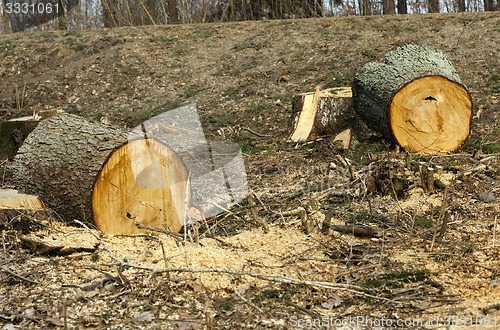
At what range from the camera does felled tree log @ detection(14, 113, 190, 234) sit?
Result: 206 inches

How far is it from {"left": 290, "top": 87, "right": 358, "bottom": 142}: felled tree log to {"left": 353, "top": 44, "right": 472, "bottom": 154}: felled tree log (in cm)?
111

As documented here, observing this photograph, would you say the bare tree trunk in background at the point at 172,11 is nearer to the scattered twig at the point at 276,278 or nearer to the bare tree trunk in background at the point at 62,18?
the bare tree trunk in background at the point at 62,18

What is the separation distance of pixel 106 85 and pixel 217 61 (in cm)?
213

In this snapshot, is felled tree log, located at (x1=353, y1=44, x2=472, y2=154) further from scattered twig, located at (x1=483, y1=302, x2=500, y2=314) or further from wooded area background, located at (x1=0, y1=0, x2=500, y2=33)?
wooded area background, located at (x1=0, y1=0, x2=500, y2=33)

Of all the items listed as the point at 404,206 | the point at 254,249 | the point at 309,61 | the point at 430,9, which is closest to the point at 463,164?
the point at 404,206

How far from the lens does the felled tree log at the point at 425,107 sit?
748 cm

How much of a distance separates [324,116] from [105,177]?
161 inches

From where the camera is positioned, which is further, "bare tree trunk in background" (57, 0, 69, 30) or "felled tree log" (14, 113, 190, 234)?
"bare tree trunk in background" (57, 0, 69, 30)

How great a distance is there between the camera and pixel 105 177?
5.24 metres

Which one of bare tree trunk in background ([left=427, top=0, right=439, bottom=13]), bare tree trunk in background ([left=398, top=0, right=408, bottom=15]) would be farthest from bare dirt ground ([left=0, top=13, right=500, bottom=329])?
bare tree trunk in background ([left=427, top=0, right=439, bottom=13])

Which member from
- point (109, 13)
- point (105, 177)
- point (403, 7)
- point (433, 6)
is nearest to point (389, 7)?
point (403, 7)

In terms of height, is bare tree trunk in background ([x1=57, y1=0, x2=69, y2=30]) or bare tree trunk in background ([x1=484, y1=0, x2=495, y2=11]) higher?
bare tree trunk in background ([x1=57, y1=0, x2=69, y2=30])

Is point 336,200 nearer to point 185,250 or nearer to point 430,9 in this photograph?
point 185,250

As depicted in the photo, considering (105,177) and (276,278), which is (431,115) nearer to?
(105,177)
